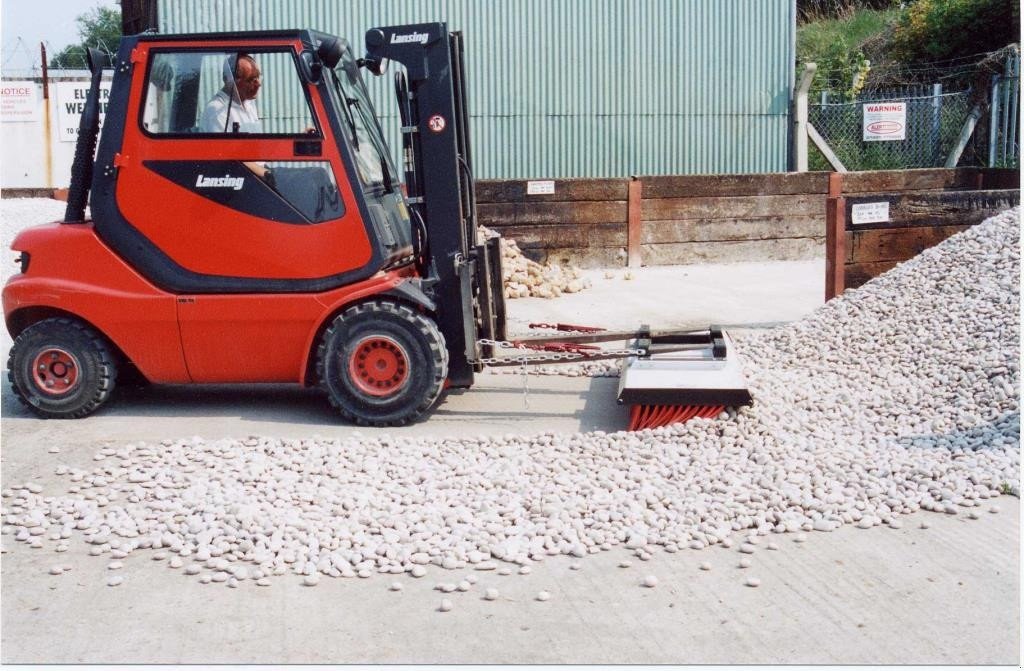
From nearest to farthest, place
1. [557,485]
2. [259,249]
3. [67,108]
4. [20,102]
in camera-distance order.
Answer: [557,485] < [259,249] < [20,102] < [67,108]

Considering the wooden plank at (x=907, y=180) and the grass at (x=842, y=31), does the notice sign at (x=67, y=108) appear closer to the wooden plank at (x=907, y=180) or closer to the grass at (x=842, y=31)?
the grass at (x=842, y=31)

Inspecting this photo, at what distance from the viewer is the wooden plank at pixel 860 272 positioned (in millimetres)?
10086

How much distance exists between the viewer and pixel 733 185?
15398mm

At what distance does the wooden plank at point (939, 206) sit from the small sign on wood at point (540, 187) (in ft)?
16.9

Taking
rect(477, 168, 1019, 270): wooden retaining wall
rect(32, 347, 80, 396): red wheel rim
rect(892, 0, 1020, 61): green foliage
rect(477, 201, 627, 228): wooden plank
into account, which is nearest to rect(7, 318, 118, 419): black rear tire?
rect(32, 347, 80, 396): red wheel rim

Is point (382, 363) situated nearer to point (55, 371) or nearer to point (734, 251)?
point (55, 371)

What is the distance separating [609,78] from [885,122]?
4.53 metres

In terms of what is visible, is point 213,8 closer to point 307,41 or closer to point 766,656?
point 307,41

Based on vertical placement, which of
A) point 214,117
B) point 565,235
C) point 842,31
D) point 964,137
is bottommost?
point 565,235

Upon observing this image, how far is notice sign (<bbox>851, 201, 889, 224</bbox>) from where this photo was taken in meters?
10.1

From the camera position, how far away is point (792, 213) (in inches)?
624

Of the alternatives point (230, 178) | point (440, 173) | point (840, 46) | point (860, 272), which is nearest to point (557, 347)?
point (440, 173)

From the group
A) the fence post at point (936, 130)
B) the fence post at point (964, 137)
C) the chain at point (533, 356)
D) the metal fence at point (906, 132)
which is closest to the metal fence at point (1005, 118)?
the fence post at point (964, 137)

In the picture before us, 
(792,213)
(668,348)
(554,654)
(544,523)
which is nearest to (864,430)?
(668,348)
